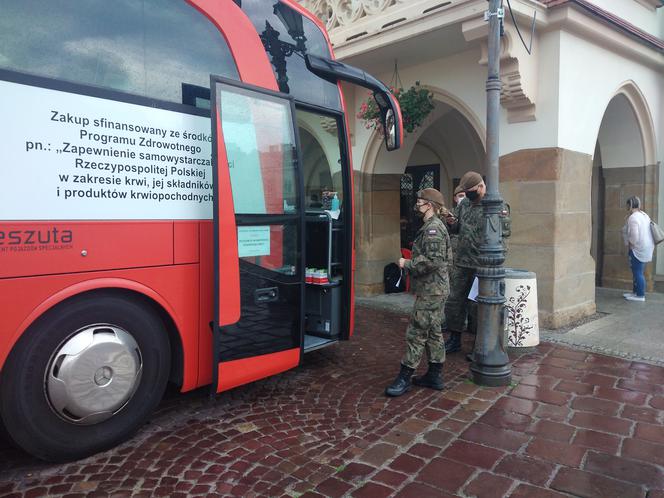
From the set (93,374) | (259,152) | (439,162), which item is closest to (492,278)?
(259,152)

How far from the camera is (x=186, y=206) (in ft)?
11.7

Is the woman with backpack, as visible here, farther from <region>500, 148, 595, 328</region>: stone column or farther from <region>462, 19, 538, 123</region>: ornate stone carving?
<region>462, 19, 538, 123</region>: ornate stone carving

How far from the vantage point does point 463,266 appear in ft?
18.1

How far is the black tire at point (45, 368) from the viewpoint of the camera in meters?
2.92

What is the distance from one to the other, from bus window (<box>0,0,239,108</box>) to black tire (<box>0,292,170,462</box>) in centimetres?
133

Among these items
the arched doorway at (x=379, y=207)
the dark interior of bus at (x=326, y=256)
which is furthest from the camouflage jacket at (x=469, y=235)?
the arched doorway at (x=379, y=207)

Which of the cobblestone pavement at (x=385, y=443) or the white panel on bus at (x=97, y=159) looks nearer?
A: the white panel on bus at (x=97, y=159)

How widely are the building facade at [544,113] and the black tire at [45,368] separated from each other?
16.2 feet

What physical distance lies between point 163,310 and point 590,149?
6131 millimetres

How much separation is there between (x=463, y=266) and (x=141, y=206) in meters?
3.40

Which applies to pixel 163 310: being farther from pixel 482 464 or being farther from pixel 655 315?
pixel 655 315

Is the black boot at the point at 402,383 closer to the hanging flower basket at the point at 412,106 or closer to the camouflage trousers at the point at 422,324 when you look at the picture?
the camouflage trousers at the point at 422,324

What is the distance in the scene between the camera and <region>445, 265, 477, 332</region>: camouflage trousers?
5516 mm

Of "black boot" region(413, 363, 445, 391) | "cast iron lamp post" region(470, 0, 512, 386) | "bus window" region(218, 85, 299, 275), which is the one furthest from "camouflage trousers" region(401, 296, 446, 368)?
"bus window" region(218, 85, 299, 275)
